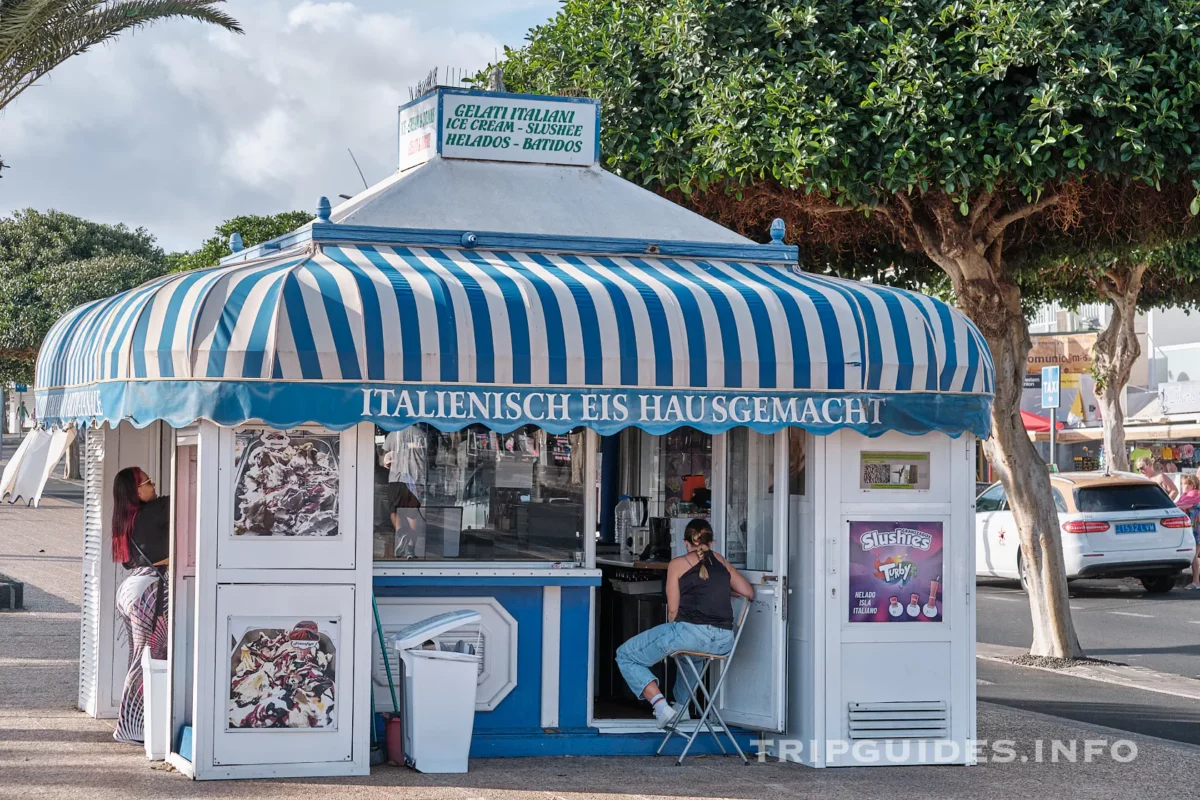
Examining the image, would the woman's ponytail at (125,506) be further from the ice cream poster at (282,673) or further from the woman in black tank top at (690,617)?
the woman in black tank top at (690,617)

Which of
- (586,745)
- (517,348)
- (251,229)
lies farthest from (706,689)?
(251,229)

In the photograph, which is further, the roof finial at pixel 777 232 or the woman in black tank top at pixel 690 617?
the roof finial at pixel 777 232

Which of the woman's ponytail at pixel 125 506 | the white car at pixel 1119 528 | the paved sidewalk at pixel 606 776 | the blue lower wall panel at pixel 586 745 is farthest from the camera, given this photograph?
the white car at pixel 1119 528

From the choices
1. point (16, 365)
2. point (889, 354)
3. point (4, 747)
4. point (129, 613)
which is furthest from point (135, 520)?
point (16, 365)

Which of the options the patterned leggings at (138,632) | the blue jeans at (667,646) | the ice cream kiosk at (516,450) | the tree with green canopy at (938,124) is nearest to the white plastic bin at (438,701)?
the ice cream kiosk at (516,450)

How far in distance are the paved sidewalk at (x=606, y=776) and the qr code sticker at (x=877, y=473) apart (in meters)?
1.74

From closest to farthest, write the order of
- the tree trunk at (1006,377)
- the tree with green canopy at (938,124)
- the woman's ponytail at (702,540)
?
the woman's ponytail at (702,540) < the tree with green canopy at (938,124) < the tree trunk at (1006,377)

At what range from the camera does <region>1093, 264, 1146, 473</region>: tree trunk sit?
24039mm

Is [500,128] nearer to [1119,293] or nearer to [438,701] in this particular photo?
[438,701]

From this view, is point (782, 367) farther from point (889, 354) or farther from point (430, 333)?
point (430, 333)

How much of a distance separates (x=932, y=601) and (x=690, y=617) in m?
1.53

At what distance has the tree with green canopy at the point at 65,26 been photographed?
1379 cm

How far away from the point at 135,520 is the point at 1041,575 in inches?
328

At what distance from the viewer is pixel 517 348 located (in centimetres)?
805
